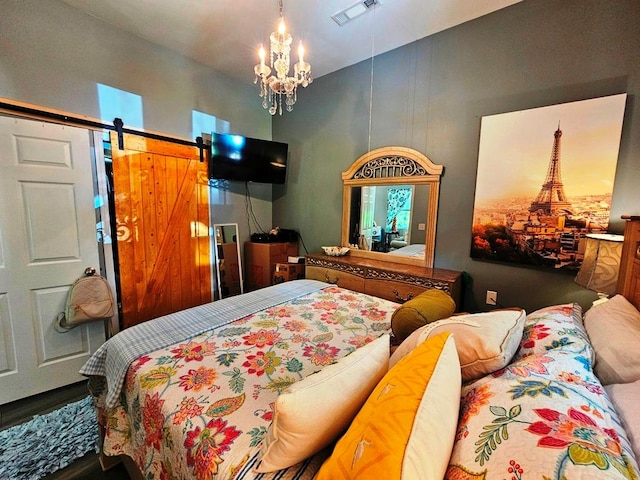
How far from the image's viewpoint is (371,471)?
0.52 m

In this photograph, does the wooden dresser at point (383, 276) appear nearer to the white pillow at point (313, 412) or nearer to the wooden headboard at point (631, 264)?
the wooden headboard at point (631, 264)

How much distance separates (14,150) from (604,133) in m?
4.06

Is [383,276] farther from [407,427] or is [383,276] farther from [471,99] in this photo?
[407,427]

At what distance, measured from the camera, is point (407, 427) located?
0.56 metres

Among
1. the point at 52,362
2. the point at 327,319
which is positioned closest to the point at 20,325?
the point at 52,362

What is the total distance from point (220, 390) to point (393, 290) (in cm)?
175

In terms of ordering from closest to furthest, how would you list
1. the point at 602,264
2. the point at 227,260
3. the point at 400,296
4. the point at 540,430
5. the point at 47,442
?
1. the point at 540,430
2. the point at 602,264
3. the point at 47,442
4. the point at 400,296
5. the point at 227,260

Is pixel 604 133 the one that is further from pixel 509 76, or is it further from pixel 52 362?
pixel 52 362

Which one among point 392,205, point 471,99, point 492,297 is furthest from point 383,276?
point 471,99

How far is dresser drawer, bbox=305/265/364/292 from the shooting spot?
Result: 8.68ft

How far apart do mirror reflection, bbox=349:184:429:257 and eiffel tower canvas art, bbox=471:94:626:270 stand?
0.50 m

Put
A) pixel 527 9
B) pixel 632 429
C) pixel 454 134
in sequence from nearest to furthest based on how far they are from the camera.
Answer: pixel 632 429
pixel 527 9
pixel 454 134

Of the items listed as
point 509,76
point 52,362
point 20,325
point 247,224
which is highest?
point 509,76

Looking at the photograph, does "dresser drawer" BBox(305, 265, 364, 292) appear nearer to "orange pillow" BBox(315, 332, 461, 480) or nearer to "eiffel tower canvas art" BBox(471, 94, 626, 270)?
"eiffel tower canvas art" BBox(471, 94, 626, 270)
